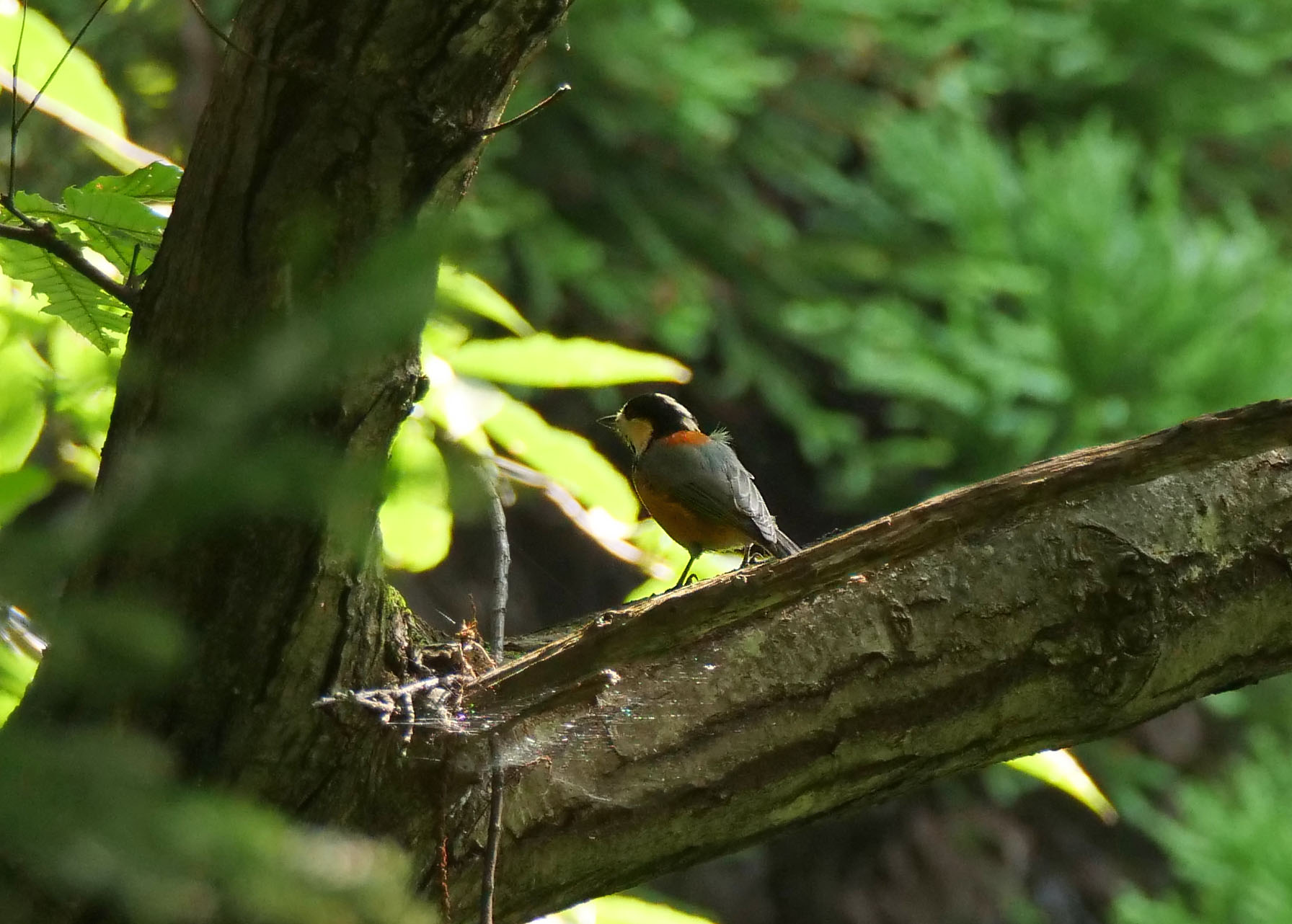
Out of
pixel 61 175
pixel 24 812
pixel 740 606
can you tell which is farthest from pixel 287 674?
pixel 61 175

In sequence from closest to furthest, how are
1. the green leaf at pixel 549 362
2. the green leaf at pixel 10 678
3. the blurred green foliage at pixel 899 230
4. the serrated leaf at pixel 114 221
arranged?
the green leaf at pixel 10 678 < the serrated leaf at pixel 114 221 < the green leaf at pixel 549 362 < the blurred green foliage at pixel 899 230

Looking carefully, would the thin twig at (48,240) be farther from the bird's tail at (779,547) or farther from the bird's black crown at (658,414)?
the bird's black crown at (658,414)

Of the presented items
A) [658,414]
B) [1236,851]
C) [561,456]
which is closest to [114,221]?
[561,456]

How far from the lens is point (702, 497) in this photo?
Answer: 185 centimetres

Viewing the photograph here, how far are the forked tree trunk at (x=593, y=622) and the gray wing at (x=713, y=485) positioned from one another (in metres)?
0.81

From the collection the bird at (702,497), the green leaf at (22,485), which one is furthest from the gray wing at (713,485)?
the green leaf at (22,485)

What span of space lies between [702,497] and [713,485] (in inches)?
1.1

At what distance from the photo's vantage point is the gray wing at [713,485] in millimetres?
1815

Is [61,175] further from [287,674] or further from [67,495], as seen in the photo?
[287,674]

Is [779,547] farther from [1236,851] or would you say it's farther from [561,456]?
[1236,851]

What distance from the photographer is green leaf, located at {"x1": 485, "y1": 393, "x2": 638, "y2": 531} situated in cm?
104

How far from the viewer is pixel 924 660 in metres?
0.96

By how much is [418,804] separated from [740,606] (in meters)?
0.30

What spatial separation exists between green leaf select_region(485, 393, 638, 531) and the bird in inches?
24.7
